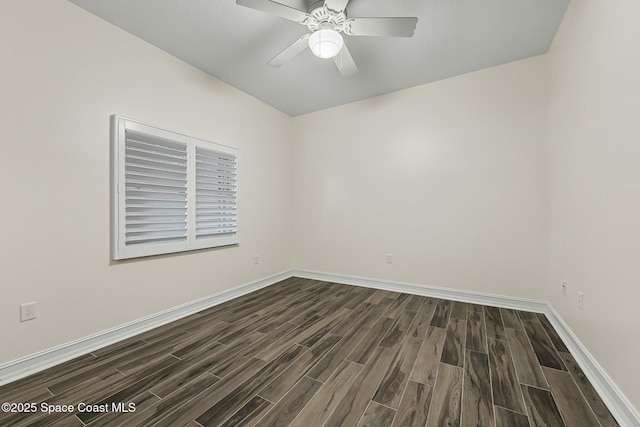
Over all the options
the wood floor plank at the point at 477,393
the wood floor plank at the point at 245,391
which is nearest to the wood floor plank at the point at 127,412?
the wood floor plank at the point at 245,391

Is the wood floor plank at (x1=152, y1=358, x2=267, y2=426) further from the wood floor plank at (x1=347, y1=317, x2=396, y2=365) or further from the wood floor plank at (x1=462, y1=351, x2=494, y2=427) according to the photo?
the wood floor plank at (x1=462, y1=351, x2=494, y2=427)

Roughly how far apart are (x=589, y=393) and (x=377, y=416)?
1.25 m

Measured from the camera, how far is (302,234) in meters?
4.25

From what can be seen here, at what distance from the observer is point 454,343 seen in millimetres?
2055

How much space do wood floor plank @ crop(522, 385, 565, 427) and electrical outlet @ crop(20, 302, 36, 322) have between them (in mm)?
3056

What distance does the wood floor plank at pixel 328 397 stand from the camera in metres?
1.30

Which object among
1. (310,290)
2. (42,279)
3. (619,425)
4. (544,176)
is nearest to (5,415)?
(42,279)

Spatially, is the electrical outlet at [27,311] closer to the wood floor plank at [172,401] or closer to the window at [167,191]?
the window at [167,191]

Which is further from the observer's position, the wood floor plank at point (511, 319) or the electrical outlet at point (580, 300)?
the wood floor plank at point (511, 319)

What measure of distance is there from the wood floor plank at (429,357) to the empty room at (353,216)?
27 millimetres

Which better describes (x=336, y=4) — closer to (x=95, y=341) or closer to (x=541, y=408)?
(x=541, y=408)

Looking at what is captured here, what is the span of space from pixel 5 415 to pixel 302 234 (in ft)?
10.8

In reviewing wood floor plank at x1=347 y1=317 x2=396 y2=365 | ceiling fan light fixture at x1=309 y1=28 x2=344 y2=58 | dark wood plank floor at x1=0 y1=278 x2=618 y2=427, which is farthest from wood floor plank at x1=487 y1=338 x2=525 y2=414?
ceiling fan light fixture at x1=309 y1=28 x2=344 y2=58

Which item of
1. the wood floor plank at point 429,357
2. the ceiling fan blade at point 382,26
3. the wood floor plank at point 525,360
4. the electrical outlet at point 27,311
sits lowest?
the wood floor plank at point 429,357
